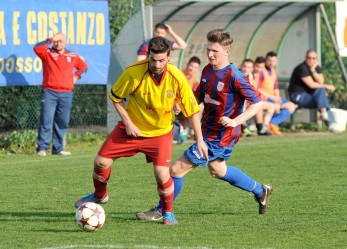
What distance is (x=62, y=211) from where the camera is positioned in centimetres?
868

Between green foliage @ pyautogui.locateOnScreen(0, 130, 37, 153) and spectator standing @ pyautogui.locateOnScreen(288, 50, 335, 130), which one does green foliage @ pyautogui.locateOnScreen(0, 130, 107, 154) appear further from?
spectator standing @ pyautogui.locateOnScreen(288, 50, 335, 130)

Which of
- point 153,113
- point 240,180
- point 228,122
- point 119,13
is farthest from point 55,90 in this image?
point 228,122

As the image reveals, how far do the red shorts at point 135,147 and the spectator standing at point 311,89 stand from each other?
984 cm

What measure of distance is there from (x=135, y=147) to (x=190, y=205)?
4.76ft

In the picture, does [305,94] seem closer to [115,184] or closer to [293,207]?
[115,184]

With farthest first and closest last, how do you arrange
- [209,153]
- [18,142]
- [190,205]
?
1. [18,142]
2. [190,205]
3. [209,153]

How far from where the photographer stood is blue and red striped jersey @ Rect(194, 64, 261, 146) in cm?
825

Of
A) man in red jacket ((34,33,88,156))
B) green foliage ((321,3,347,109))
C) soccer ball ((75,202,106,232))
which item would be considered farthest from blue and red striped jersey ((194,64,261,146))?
green foliage ((321,3,347,109))

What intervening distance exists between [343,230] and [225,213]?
1340mm

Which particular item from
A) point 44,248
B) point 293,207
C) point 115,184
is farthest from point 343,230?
point 115,184

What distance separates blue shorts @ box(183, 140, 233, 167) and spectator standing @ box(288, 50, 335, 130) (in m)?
9.32

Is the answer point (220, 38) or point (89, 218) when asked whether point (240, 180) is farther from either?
point (89, 218)

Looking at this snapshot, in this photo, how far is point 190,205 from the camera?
9141 millimetres

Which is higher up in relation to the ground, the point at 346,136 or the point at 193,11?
the point at 193,11
